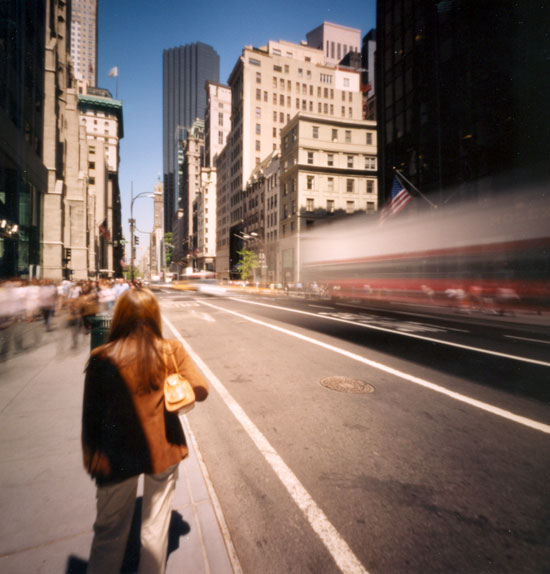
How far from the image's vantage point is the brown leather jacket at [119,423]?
1854 millimetres

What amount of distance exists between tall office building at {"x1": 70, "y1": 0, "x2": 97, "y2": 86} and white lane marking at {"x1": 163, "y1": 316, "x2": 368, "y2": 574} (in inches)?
8118

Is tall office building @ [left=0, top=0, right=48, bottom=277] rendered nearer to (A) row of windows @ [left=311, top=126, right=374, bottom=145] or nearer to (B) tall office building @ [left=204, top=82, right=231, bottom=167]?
(A) row of windows @ [left=311, top=126, right=374, bottom=145]

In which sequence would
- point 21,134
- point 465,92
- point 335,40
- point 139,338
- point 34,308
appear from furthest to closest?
point 335,40 < point 465,92 < point 21,134 < point 34,308 < point 139,338

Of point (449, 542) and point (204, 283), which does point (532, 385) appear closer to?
point (449, 542)

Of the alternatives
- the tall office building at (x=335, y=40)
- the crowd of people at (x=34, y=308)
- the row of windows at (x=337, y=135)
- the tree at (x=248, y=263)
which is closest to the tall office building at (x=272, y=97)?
the tree at (x=248, y=263)

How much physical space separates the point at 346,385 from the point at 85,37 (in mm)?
225616

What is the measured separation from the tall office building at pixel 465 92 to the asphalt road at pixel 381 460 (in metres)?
22.3

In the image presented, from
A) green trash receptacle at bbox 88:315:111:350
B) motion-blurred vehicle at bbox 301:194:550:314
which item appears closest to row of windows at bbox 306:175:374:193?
motion-blurred vehicle at bbox 301:194:550:314

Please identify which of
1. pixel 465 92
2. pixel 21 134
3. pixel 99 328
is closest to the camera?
pixel 99 328

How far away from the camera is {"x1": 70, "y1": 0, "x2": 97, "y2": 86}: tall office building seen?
525 feet

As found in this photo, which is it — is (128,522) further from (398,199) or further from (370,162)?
(370,162)

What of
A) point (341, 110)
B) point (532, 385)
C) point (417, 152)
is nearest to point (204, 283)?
point (417, 152)

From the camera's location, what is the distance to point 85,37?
163375mm

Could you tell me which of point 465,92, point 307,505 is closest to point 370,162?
point 465,92
